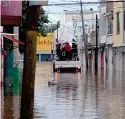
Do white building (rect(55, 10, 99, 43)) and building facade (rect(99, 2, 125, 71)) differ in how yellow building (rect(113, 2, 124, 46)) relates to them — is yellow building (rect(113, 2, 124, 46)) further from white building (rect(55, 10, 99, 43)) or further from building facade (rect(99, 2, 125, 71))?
white building (rect(55, 10, 99, 43))

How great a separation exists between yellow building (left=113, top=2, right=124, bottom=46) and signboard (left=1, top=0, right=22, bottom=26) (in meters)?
37.0

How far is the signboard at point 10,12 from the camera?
12.7 metres

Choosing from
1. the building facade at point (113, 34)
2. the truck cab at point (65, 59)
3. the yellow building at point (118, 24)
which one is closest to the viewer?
the truck cab at point (65, 59)

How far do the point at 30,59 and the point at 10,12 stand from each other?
289cm

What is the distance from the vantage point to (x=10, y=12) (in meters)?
13.0

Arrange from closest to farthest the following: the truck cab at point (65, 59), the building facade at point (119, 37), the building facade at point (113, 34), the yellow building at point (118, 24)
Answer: the truck cab at point (65, 59)
the building facade at point (119, 37)
the yellow building at point (118, 24)
the building facade at point (113, 34)

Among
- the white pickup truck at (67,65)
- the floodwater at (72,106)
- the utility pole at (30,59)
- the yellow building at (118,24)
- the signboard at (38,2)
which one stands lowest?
the floodwater at (72,106)

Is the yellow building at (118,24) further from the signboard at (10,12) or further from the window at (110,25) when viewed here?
the signboard at (10,12)

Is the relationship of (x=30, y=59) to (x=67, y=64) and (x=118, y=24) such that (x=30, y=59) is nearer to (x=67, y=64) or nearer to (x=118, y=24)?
(x=67, y=64)

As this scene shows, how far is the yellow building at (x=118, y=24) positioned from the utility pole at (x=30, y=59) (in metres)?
39.8

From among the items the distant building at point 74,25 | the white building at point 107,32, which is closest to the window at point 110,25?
the white building at point 107,32

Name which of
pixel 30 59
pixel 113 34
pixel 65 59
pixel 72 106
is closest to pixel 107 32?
pixel 113 34

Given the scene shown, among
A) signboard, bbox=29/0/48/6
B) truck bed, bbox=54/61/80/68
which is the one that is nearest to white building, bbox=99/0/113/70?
truck bed, bbox=54/61/80/68

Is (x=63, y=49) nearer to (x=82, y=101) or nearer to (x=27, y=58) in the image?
(x=82, y=101)
